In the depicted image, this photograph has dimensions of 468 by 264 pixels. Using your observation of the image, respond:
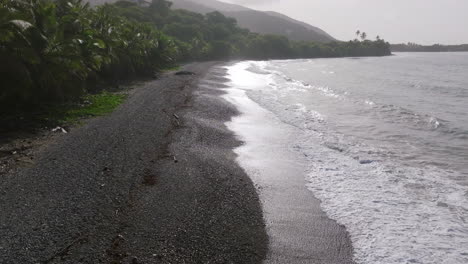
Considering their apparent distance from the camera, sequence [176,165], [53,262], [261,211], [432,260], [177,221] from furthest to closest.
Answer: [176,165], [261,211], [177,221], [432,260], [53,262]

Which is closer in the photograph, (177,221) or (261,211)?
(177,221)

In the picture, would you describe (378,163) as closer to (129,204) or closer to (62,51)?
(129,204)

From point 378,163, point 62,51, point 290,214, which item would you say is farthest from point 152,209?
point 62,51

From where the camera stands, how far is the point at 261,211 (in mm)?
8617

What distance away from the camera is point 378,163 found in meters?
12.7

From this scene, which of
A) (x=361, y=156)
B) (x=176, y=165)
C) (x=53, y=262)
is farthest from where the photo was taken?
(x=361, y=156)

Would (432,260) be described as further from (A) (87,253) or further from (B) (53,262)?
(B) (53,262)

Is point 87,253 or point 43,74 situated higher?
point 43,74

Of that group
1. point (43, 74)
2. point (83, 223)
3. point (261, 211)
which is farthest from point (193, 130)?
point (83, 223)

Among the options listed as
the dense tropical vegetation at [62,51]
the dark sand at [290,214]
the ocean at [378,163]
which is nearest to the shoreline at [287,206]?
the dark sand at [290,214]

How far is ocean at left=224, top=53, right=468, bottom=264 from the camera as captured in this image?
7699 mm

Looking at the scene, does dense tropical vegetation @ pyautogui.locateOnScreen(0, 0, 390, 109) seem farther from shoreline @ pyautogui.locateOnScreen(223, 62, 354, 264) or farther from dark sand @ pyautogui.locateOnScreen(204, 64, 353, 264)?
dark sand @ pyautogui.locateOnScreen(204, 64, 353, 264)


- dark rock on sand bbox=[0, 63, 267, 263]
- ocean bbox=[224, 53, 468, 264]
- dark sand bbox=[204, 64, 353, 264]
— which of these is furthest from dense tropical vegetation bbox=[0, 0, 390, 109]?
dark sand bbox=[204, 64, 353, 264]

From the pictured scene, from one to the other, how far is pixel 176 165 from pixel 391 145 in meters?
8.90
